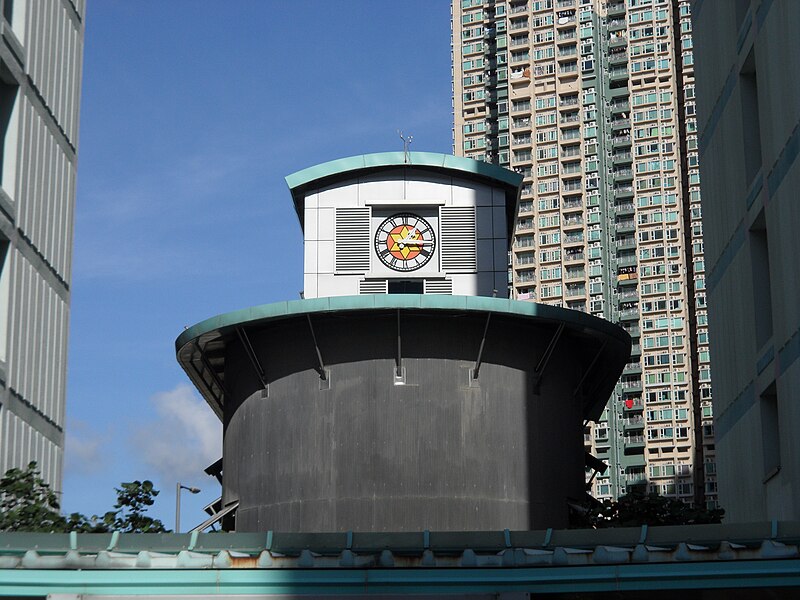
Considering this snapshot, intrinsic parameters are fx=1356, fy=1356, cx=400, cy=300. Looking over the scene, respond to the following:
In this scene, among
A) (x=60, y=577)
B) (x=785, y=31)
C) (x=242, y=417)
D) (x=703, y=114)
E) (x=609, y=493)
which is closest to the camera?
(x=60, y=577)

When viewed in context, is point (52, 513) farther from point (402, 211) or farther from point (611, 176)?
point (611, 176)

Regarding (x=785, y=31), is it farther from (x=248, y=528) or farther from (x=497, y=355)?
(x=248, y=528)

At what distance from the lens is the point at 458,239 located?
47094 mm

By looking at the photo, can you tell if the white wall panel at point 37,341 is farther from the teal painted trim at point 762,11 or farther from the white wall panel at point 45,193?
the teal painted trim at point 762,11

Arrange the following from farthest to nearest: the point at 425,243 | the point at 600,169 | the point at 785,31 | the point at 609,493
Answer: the point at 600,169 < the point at 609,493 < the point at 425,243 < the point at 785,31

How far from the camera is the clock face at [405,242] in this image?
154 ft

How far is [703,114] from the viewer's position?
166ft

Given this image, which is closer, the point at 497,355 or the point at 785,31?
the point at 785,31

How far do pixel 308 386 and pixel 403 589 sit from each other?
19.2 meters

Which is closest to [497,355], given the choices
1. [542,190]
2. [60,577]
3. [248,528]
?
[248,528]

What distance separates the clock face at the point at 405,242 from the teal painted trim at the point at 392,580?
977 inches

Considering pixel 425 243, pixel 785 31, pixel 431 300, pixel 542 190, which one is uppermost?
pixel 542 190

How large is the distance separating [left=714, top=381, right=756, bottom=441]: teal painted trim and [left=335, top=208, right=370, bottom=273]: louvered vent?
1328cm

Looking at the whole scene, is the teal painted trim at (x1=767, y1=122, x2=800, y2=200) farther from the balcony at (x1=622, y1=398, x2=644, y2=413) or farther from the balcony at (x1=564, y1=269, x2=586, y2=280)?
the balcony at (x1=564, y1=269, x2=586, y2=280)
